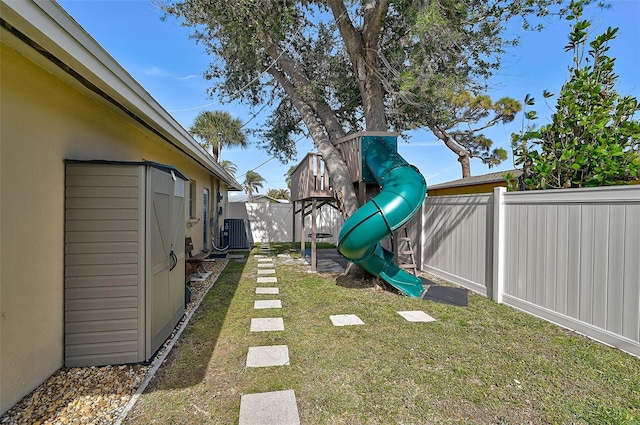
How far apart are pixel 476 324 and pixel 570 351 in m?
A: 0.96

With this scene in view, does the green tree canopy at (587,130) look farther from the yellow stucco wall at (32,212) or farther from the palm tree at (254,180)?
the palm tree at (254,180)

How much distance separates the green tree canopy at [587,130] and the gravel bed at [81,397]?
5444mm

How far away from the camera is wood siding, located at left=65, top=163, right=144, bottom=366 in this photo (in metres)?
2.77

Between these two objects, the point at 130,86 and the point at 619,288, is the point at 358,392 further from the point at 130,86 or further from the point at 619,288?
the point at 130,86

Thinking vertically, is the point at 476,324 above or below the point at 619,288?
below

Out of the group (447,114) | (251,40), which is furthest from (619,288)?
(251,40)

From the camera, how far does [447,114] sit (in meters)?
5.70

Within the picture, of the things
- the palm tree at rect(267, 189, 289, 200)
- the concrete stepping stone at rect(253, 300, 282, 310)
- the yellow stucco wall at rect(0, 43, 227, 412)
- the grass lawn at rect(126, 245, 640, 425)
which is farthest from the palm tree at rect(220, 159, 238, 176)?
the yellow stucco wall at rect(0, 43, 227, 412)

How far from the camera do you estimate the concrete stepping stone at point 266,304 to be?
4723mm

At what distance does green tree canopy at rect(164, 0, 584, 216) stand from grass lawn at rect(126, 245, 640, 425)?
331 cm

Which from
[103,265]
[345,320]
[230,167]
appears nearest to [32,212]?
[103,265]

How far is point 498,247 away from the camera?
495 centimetres

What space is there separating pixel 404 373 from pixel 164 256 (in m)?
2.61

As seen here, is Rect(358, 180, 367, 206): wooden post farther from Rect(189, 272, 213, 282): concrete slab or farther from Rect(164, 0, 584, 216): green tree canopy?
Rect(189, 272, 213, 282): concrete slab
